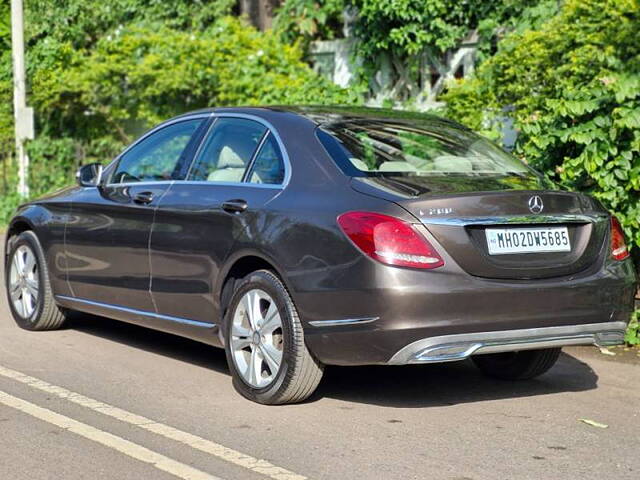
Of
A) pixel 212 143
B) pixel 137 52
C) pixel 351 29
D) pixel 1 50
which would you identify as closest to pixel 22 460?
pixel 212 143

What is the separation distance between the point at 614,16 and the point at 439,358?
533 cm

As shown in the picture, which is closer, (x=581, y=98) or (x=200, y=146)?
(x=200, y=146)

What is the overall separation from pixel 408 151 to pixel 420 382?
1389mm

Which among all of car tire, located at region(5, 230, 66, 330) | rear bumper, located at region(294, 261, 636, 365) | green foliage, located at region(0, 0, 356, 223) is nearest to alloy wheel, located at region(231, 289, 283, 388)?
rear bumper, located at region(294, 261, 636, 365)

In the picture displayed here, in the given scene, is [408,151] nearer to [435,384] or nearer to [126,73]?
[435,384]

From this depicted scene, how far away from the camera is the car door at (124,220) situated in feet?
25.3

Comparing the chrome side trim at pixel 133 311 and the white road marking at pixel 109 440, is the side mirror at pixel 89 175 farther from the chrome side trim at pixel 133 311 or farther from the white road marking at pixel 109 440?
the white road marking at pixel 109 440

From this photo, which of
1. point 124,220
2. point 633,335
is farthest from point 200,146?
point 633,335

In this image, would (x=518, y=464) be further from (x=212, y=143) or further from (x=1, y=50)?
(x=1, y=50)

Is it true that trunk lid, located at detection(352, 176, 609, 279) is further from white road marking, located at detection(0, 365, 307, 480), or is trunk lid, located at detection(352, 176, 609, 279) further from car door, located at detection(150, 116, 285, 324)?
white road marking, located at detection(0, 365, 307, 480)

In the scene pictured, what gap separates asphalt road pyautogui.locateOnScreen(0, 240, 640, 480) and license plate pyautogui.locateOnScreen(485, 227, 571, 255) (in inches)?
33.8

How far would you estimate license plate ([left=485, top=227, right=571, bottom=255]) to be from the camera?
20.4 ft

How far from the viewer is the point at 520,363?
741 centimetres

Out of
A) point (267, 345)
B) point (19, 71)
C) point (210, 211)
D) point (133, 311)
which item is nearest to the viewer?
point (267, 345)
